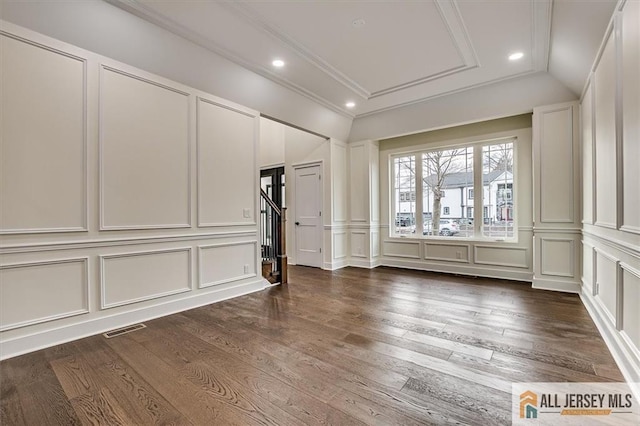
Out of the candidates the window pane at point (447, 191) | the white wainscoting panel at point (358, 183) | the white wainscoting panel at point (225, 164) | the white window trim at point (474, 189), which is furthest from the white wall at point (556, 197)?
the white wainscoting panel at point (225, 164)

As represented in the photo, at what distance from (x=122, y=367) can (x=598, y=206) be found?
4317 millimetres

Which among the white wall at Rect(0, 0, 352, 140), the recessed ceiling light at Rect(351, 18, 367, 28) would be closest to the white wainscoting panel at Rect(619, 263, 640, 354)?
the recessed ceiling light at Rect(351, 18, 367, 28)

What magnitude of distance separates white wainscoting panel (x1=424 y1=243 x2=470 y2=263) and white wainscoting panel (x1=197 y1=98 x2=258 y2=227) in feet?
11.0

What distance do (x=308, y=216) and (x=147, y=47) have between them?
155 inches

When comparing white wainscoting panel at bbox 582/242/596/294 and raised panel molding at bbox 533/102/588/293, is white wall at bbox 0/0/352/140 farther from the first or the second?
white wainscoting panel at bbox 582/242/596/294

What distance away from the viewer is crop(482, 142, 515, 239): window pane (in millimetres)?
4797

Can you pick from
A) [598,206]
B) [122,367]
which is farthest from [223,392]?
[598,206]

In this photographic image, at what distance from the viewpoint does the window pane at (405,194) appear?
5836 mm

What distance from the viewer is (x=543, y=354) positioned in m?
2.20

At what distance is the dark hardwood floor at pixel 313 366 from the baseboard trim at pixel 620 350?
0.07m

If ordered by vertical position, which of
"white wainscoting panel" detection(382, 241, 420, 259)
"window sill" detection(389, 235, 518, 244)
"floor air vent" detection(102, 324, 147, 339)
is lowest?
"floor air vent" detection(102, 324, 147, 339)

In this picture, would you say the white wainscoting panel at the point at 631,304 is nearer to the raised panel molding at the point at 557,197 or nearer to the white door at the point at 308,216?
the raised panel molding at the point at 557,197

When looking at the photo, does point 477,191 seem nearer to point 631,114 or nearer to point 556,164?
point 556,164

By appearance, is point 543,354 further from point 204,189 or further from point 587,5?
point 204,189
